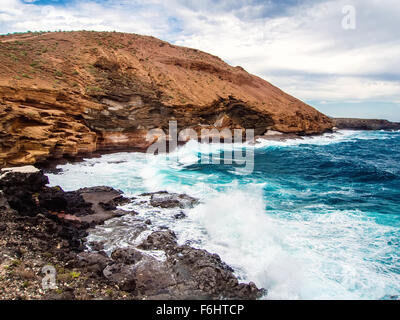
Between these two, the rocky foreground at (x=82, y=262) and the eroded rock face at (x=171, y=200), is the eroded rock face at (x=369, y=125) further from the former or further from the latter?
the rocky foreground at (x=82, y=262)

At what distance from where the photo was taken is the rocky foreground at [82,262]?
5492 mm

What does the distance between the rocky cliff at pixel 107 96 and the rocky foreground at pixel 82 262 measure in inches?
231

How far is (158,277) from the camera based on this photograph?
6496 millimetres

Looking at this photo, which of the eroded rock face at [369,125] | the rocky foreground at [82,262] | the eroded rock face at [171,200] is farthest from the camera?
the eroded rock face at [369,125]

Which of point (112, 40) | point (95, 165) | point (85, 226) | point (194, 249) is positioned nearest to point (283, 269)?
point (194, 249)

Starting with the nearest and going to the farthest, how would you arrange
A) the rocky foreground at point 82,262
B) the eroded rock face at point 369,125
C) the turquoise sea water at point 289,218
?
the rocky foreground at point 82,262 < the turquoise sea water at point 289,218 < the eroded rock face at point 369,125

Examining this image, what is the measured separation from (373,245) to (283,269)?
3.54 meters

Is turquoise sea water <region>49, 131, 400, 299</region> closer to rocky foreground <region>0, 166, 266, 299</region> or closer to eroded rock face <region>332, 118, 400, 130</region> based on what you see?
rocky foreground <region>0, 166, 266, 299</region>

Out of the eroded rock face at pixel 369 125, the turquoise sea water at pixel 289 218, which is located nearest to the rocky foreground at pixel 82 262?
the turquoise sea water at pixel 289 218

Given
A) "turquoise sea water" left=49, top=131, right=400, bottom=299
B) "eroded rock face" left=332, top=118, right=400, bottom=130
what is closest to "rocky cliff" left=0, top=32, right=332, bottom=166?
"turquoise sea water" left=49, top=131, right=400, bottom=299

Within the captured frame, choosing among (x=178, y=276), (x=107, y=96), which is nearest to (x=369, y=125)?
(x=107, y=96)

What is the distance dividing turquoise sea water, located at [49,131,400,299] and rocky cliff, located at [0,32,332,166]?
7.57 ft

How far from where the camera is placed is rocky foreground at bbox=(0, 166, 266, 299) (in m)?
5.49
